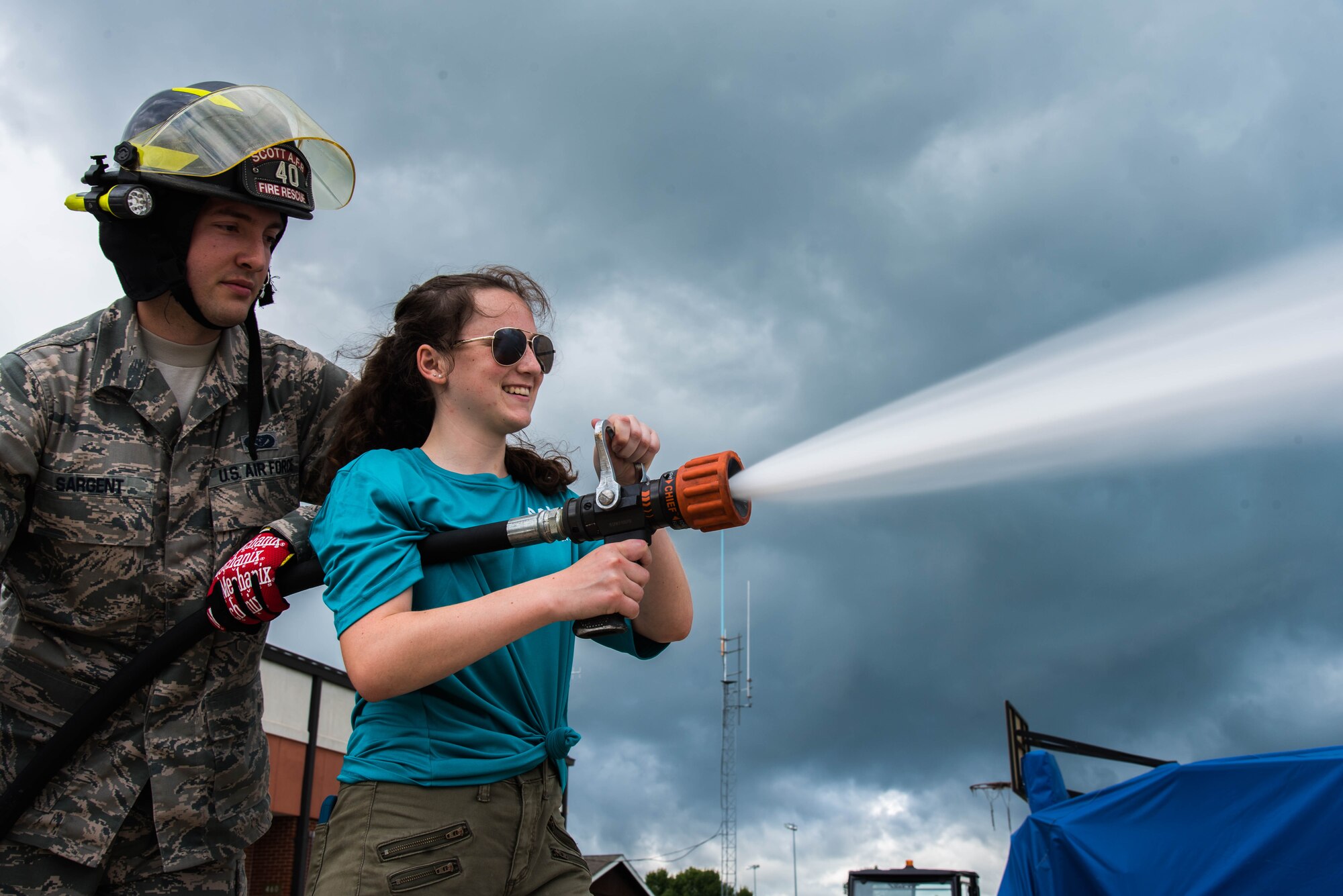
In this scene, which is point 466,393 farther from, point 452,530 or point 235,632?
point 235,632

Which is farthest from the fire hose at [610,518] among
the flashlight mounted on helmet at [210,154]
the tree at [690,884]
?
the tree at [690,884]

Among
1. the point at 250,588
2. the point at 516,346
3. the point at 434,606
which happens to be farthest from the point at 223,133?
the point at 434,606

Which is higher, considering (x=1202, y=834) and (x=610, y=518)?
(x=610, y=518)

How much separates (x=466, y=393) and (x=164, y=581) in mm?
1359

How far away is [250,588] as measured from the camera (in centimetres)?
329

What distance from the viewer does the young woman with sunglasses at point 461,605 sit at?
258 cm

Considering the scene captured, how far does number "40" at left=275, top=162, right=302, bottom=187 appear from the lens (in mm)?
3660

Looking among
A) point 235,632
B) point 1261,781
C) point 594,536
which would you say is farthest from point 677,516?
point 1261,781

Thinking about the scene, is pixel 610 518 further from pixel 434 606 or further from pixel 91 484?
pixel 91 484

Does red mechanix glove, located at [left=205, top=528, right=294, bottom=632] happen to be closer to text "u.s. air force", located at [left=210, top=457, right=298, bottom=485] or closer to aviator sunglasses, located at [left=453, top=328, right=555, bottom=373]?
text "u.s. air force", located at [left=210, top=457, right=298, bottom=485]

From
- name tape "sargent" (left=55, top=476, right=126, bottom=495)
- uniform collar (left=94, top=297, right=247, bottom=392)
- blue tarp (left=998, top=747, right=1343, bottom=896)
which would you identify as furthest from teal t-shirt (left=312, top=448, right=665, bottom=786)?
blue tarp (left=998, top=747, right=1343, bottom=896)

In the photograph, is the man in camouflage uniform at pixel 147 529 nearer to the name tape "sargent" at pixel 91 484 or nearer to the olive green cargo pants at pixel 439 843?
the name tape "sargent" at pixel 91 484

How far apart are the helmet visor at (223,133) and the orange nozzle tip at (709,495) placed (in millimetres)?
2048

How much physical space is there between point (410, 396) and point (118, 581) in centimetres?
121
